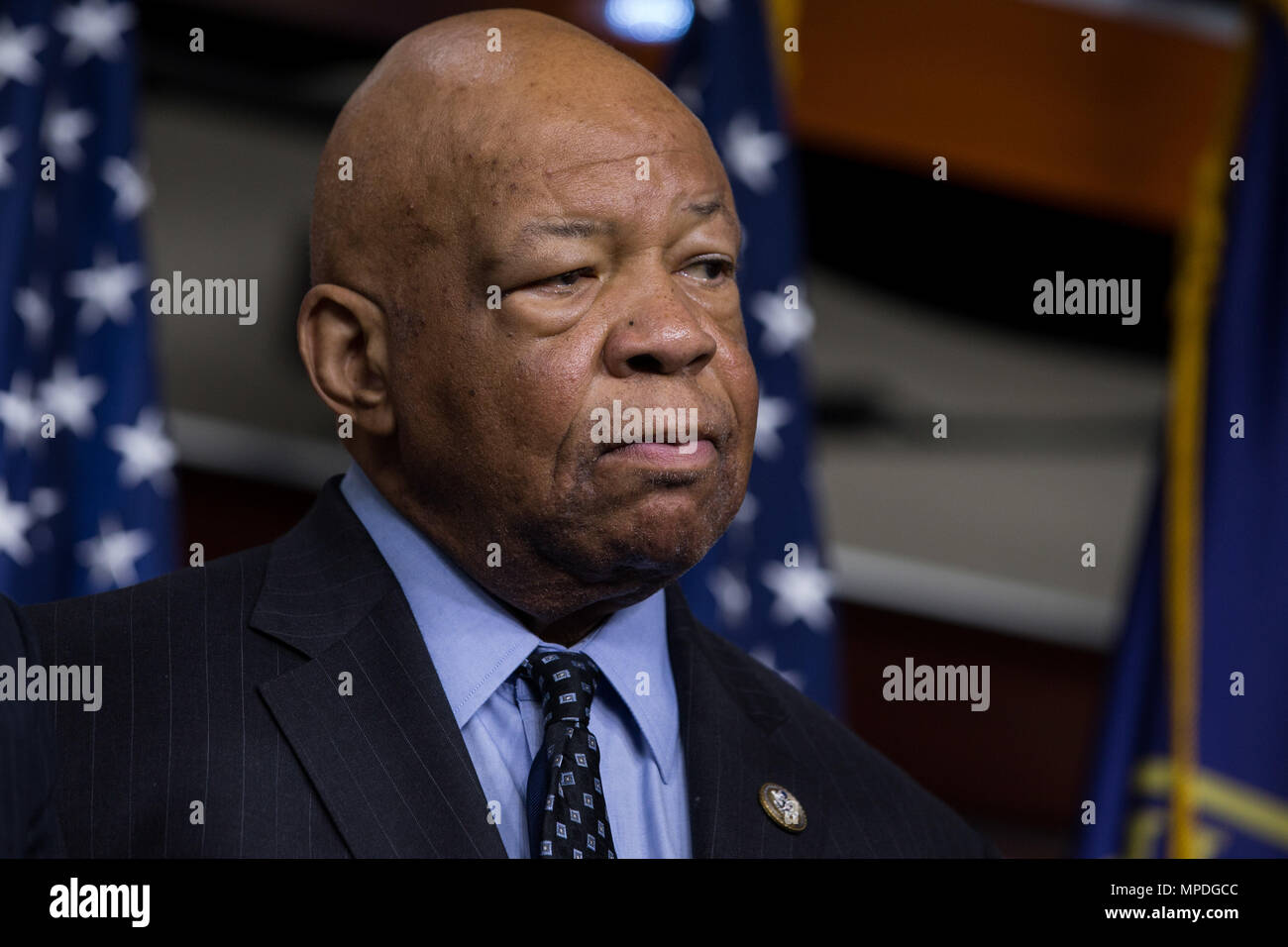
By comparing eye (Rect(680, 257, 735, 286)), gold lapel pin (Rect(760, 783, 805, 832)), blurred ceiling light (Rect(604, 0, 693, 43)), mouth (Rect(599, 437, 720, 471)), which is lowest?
gold lapel pin (Rect(760, 783, 805, 832))

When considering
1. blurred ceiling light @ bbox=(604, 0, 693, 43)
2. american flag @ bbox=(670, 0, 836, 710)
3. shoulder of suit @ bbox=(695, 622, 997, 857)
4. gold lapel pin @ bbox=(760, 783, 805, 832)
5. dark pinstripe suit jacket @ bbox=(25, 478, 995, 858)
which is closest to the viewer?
dark pinstripe suit jacket @ bbox=(25, 478, 995, 858)

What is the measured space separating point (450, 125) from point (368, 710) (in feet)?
1.86

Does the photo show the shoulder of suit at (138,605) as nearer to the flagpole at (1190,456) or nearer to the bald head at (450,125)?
the bald head at (450,125)

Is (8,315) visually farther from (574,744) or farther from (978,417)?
(978,417)

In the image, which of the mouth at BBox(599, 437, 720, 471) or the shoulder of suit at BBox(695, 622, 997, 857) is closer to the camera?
the mouth at BBox(599, 437, 720, 471)

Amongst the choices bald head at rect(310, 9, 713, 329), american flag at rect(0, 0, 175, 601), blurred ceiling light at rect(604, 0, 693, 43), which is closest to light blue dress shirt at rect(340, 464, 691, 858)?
bald head at rect(310, 9, 713, 329)

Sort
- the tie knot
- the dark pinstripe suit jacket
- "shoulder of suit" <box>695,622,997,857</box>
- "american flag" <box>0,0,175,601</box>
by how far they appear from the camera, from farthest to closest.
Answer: "american flag" <box>0,0,175,601</box>, "shoulder of suit" <box>695,622,997,857</box>, the tie knot, the dark pinstripe suit jacket

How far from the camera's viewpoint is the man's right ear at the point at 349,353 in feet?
5.26

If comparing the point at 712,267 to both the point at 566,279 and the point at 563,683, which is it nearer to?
the point at 566,279

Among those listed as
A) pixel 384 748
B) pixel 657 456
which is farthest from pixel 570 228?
pixel 384 748

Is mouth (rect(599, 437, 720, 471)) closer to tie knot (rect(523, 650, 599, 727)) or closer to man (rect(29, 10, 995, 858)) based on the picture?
man (rect(29, 10, 995, 858))

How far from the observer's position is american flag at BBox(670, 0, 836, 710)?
3391 mm

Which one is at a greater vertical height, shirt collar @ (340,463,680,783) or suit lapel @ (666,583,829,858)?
shirt collar @ (340,463,680,783)
